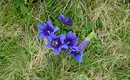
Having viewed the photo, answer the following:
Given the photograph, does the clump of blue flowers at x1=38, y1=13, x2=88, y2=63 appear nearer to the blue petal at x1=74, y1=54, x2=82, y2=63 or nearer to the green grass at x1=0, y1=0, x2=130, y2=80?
the blue petal at x1=74, y1=54, x2=82, y2=63

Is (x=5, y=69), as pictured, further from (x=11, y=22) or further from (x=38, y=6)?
(x=38, y=6)

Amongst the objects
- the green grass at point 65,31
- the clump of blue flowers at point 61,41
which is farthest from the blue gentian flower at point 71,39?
the green grass at point 65,31

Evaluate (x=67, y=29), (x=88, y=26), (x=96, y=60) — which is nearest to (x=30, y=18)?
(x=67, y=29)

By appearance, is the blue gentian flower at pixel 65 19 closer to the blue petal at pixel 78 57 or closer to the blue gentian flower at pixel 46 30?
the blue gentian flower at pixel 46 30

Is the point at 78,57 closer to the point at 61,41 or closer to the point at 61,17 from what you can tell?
the point at 61,41

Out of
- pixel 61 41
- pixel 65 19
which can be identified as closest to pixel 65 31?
pixel 65 19

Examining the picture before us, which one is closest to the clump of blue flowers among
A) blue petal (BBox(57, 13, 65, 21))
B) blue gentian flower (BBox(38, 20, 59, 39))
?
blue gentian flower (BBox(38, 20, 59, 39))

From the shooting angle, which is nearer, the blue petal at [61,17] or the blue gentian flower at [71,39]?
the blue gentian flower at [71,39]
